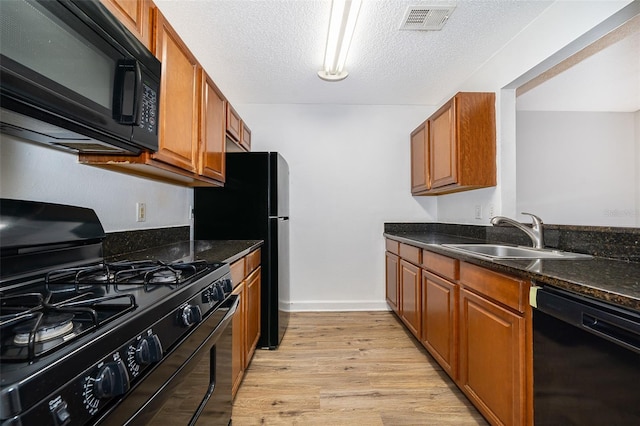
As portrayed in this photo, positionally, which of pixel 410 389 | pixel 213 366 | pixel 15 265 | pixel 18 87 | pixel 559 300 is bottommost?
pixel 410 389

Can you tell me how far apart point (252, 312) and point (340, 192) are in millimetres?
1789

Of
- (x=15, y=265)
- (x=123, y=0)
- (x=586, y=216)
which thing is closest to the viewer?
(x=15, y=265)

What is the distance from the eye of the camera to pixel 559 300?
1.01m

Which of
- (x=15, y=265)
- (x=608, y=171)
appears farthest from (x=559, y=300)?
(x=608, y=171)

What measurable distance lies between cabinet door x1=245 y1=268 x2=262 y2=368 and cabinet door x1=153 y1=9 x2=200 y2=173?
860mm

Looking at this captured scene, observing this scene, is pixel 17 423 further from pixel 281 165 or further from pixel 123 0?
pixel 281 165

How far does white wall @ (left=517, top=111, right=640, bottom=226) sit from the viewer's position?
303 cm

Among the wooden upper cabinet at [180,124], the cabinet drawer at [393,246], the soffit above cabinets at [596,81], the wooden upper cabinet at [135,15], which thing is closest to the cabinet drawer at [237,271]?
the wooden upper cabinet at [180,124]

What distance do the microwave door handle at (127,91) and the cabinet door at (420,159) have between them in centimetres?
254

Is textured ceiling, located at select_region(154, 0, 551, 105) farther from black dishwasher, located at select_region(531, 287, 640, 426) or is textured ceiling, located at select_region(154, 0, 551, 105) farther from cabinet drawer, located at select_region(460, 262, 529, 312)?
black dishwasher, located at select_region(531, 287, 640, 426)

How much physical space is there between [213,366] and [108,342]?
68cm

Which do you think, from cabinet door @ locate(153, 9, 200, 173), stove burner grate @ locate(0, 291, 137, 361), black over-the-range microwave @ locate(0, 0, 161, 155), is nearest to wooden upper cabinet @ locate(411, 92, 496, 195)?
cabinet door @ locate(153, 9, 200, 173)

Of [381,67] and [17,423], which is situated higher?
[381,67]

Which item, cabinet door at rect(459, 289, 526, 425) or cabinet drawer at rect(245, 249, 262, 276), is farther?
cabinet drawer at rect(245, 249, 262, 276)
